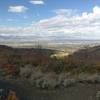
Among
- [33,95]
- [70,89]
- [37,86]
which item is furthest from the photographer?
[37,86]

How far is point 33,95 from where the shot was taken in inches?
966

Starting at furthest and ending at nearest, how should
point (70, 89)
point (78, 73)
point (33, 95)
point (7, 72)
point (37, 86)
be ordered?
point (7, 72)
point (78, 73)
point (37, 86)
point (70, 89)
point (33, 95)

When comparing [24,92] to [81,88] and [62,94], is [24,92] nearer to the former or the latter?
[62,94]

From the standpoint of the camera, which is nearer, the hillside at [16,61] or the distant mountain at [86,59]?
the hillside at [16,61]

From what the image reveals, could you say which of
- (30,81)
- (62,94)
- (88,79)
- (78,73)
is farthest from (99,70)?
(62,94)

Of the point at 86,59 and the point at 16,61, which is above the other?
the point at 16,61

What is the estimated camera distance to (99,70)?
36.4 metres

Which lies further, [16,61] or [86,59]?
[86,59]

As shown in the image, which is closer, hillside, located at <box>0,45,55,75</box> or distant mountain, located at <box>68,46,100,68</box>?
hillside, located at <box>0,45,55,75</box>

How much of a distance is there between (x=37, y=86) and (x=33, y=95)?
132 inches

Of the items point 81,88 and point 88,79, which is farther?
point 88,79

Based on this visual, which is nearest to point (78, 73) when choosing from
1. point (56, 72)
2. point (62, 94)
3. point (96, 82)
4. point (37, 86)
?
point (56, 72)

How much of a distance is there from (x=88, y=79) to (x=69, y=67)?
8.38 metres

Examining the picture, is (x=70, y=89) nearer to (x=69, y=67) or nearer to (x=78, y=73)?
(x=78, y=73)
